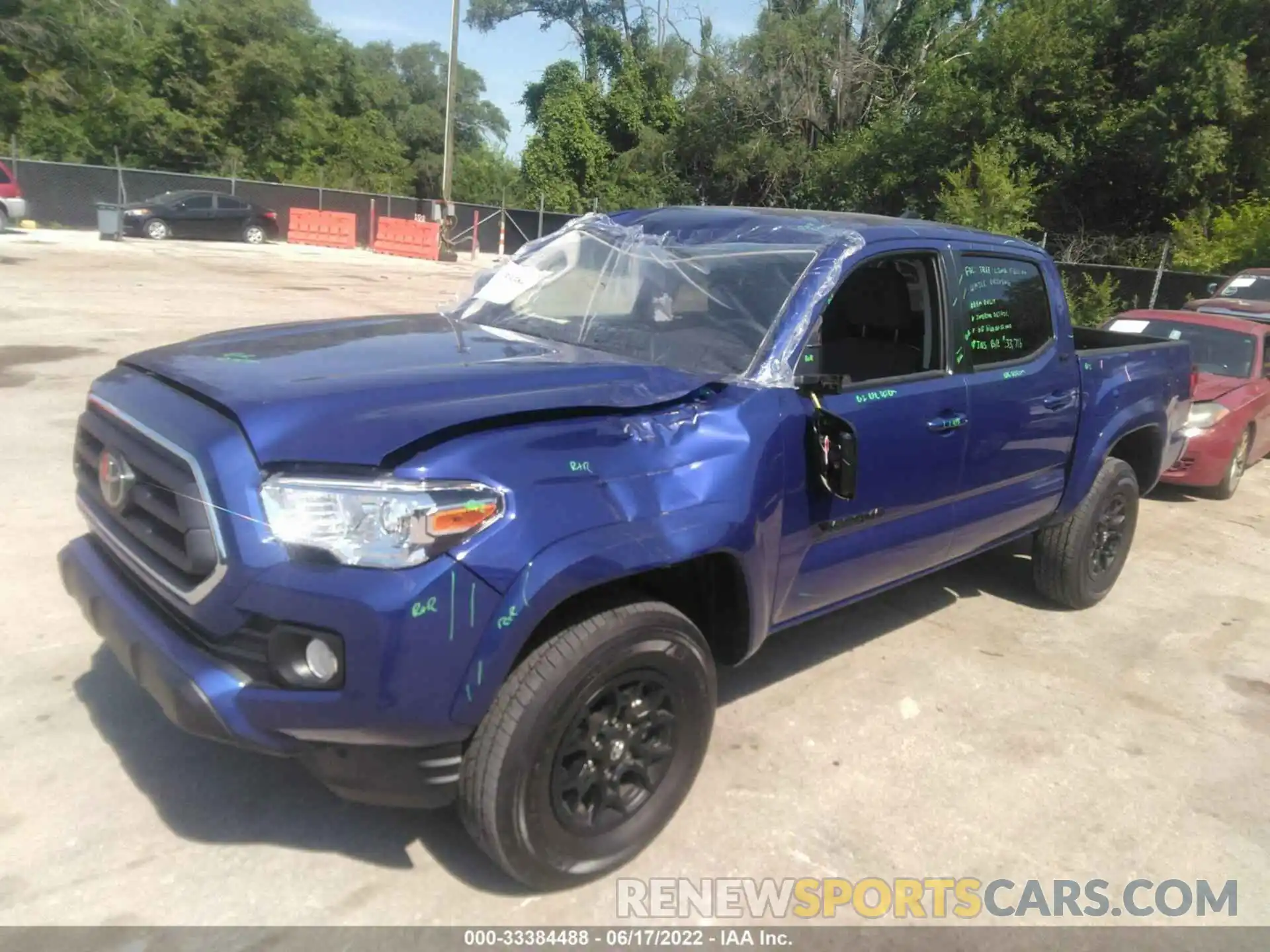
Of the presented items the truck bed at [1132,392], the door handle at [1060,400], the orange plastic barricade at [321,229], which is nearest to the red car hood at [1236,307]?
the truck bed at [1132,392]

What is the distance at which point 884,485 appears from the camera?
3586mm

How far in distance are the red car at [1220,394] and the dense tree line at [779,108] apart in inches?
493

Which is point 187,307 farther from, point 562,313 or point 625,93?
point 625,93

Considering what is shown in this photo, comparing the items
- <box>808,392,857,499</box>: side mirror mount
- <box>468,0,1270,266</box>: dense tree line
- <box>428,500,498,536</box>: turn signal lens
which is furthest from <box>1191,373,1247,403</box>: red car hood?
<box>468,0,1270,266</box>: dense tree line

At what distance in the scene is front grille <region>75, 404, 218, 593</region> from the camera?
97.0 inches

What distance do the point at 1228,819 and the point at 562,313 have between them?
3076 mm

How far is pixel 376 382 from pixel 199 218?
26977 mm

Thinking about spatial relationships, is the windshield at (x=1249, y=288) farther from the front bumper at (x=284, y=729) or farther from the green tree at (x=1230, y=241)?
the front bumper at (x=284, y=729)

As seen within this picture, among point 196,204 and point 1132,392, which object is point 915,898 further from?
point 196,204

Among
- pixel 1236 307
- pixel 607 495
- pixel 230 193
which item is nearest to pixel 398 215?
pixel 230 193

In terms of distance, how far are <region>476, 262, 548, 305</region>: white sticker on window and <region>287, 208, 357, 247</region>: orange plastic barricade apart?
28.7 m

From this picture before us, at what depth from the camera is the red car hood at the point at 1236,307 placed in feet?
36.2

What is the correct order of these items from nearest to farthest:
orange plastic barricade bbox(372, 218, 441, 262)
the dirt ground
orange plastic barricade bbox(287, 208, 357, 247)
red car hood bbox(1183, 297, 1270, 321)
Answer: the dirt ground, red car hood bbox(1183, 297, 1270, 321), orange plastic barricade bbox(372, 218, 441, 262), orange plastic barricade bbox(287, 208, 357, 247)

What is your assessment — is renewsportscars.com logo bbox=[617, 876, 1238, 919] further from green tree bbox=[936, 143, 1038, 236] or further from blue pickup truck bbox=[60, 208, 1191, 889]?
green tree bbox=[936, 143, 1038, 236]
